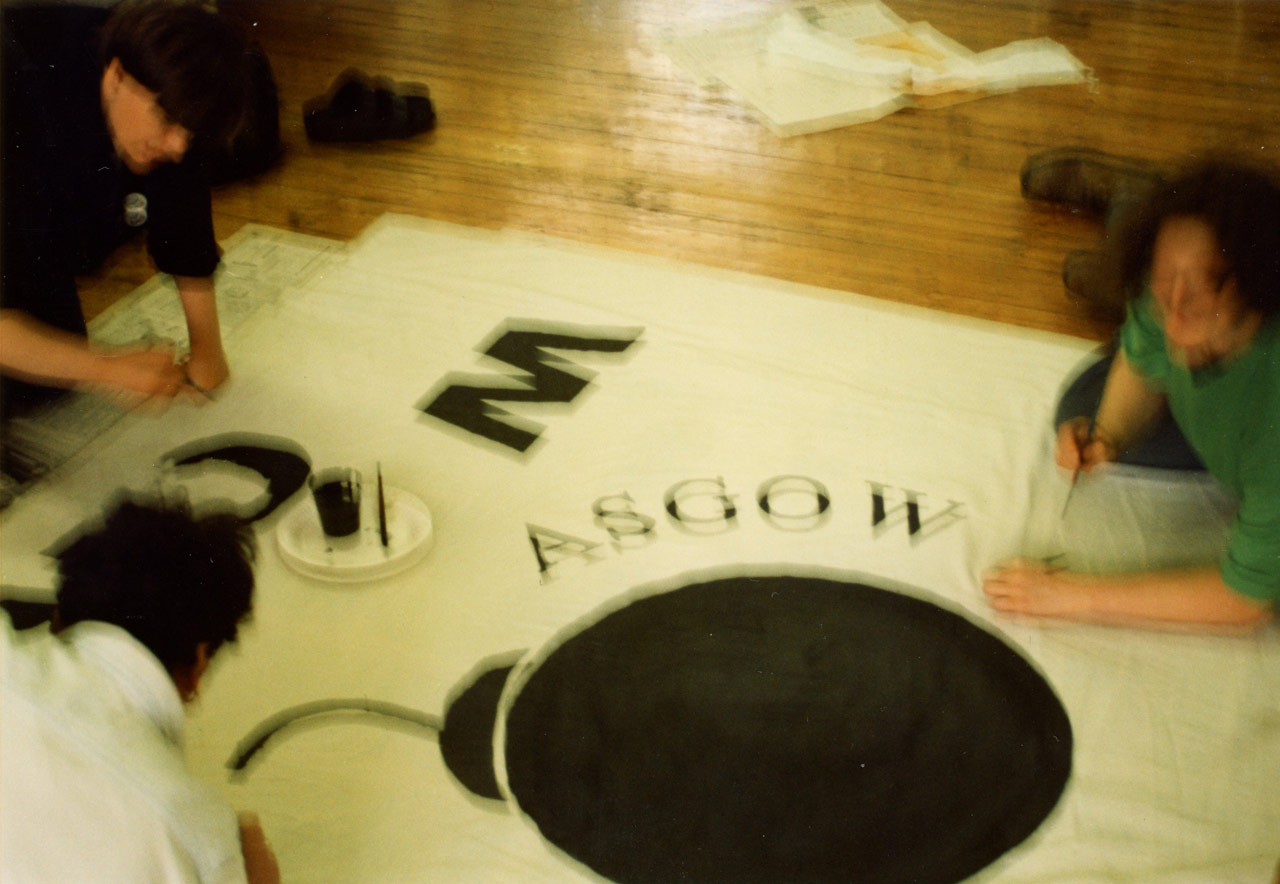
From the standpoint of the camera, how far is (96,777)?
0.71 meters

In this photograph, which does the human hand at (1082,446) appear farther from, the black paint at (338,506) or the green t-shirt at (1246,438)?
the black paint at (338,506)

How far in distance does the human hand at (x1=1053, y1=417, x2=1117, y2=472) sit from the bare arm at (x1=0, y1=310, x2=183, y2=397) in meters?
1.09

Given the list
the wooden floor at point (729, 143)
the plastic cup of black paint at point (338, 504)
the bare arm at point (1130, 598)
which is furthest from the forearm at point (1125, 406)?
the plastic cup of black paint at point (338, 504)

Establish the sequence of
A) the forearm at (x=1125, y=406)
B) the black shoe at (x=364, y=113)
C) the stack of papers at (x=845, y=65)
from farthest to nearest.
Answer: the stack of papers at (x=845, y=65)
the black shoe at (x=364, y=113)
the forearm at (x=1125, y=406)

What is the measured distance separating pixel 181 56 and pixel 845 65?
1.70 meters

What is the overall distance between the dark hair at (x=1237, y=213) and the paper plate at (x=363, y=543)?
0.84m

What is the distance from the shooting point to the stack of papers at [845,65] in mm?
2371

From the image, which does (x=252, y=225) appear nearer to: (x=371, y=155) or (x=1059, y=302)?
(x=371, y=155)

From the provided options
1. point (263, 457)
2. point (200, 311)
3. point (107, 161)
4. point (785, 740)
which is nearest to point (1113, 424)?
point (785, 740)

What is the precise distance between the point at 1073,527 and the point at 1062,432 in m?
0.13

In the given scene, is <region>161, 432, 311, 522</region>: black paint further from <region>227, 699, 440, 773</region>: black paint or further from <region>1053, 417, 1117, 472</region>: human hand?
<region>1053, 417, 1117, 472</region>: human hand

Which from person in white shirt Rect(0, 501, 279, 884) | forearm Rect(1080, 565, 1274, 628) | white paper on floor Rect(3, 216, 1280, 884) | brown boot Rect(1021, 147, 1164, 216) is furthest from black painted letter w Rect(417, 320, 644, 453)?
brown boot Rect(1021, 147, 1164, 216)

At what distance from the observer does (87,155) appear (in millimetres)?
1463

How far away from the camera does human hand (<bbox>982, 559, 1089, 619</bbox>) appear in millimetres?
1216
